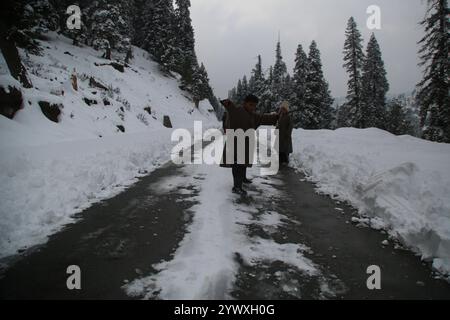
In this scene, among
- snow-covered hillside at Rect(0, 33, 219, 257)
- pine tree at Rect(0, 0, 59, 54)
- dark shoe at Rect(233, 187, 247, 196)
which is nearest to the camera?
snow-covered hillside at Rect(0, 33, 219, 257)

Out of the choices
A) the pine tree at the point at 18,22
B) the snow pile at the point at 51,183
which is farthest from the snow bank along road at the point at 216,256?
the pine tree at the point at 18,22

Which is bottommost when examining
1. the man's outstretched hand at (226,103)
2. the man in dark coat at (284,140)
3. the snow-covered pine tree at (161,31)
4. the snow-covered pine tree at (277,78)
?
the man in dark coat at (284,140)

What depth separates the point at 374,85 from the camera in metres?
38.5

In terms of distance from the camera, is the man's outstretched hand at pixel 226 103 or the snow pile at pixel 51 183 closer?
the snow pile at pixel 51 183

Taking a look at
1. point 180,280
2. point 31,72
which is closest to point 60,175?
point 180,280

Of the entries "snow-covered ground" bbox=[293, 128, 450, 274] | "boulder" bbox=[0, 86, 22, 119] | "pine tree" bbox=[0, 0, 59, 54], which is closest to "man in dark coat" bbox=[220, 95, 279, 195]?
"snow-covered ground" bbox=[293, 128, 450, 274]

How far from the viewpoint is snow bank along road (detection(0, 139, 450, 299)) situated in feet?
9.93

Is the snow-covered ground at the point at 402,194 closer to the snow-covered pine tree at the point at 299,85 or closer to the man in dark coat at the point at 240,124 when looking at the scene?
the man in dark coat at the point at 240,124

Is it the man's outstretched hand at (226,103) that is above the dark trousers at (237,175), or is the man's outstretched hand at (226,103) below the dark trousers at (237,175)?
above

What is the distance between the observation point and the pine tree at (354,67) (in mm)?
35281

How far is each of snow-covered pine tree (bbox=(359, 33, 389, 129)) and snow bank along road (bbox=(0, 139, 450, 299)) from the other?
1372 inches

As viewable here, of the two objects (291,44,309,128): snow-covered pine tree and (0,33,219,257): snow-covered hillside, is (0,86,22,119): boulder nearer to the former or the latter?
(0,33,219,257): snow-covered hillside

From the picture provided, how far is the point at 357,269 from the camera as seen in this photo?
A: 3535 mm

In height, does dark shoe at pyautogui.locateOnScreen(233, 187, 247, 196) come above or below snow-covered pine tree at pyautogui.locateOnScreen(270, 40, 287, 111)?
below
